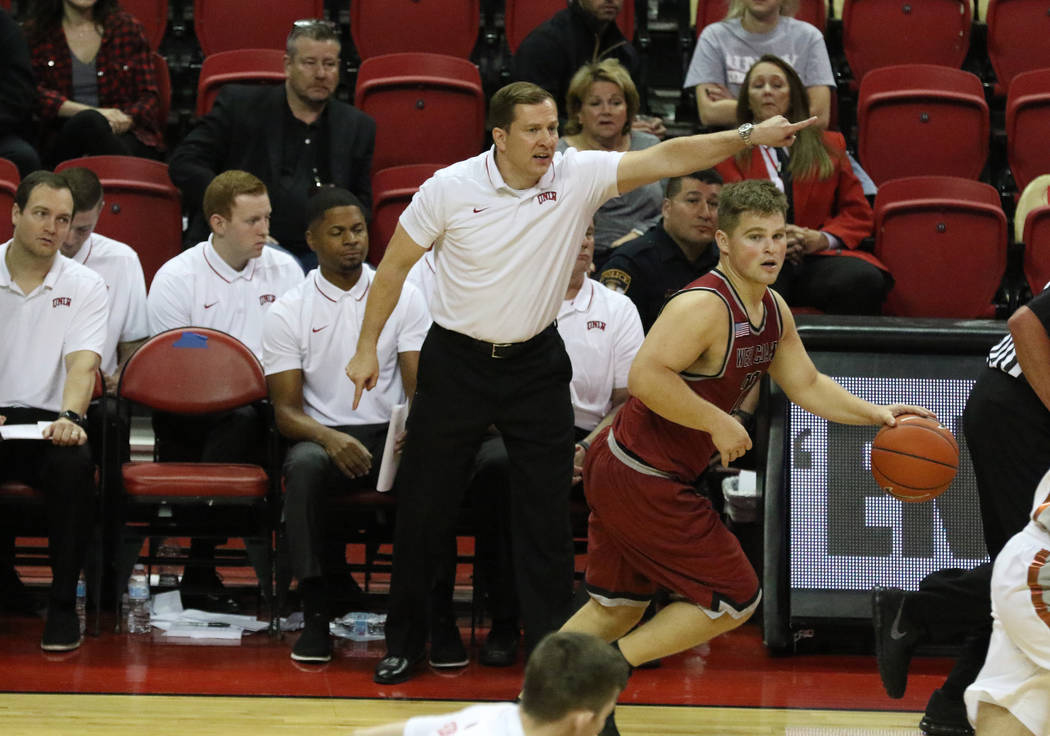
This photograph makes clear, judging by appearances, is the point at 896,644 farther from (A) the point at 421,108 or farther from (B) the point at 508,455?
(A) the point at 421,108

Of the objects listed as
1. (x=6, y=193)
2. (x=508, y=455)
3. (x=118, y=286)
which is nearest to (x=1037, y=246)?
(x=508, y=455)

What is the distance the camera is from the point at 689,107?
28.0 feet

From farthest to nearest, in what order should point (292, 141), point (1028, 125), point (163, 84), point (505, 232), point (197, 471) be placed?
point (163, 84) → point (1028, 125) → point (292, 141) → point (197, 471) → point (505, 232)

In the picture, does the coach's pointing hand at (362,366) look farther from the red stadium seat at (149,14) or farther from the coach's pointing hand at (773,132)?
the red stadium seat at (149,14)

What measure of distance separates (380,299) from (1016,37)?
4856mm

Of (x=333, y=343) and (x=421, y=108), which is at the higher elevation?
(x=421, y=108)

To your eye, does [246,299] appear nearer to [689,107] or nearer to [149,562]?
[149,562]

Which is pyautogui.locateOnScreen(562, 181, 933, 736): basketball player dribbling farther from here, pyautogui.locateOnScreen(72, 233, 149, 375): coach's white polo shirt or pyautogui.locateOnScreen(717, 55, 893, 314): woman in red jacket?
pyautogui.locateOnScreen(72, 233, 149, 375): coach's white polo shirt

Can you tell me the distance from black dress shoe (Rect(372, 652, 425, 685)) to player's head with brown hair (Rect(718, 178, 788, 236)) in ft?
6.20

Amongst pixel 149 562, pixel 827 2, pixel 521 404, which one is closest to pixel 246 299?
pixel 149 562

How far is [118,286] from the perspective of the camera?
634 centimetres

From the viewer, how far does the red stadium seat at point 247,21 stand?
8.29 metres

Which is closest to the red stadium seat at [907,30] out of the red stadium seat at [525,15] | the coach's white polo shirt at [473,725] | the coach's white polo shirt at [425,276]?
the red stadium seat at [525,15]

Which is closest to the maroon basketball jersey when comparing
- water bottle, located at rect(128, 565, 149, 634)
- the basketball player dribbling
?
the basketball player dribbling
